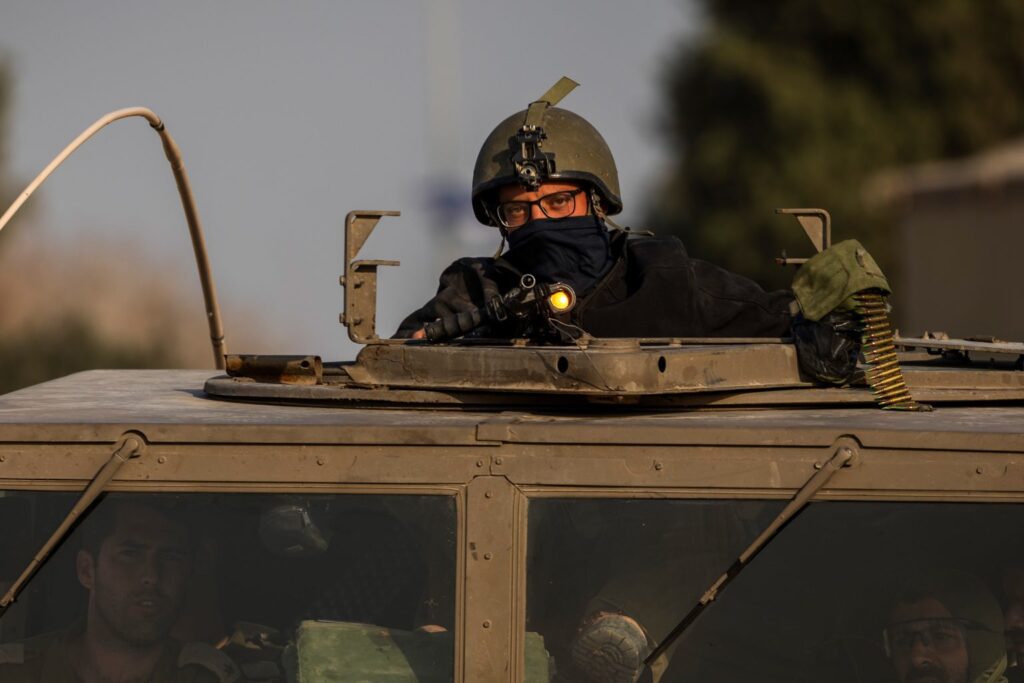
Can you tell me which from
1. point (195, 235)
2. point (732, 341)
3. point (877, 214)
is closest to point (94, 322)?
point (877, 214)

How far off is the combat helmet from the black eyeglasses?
59 millimetres

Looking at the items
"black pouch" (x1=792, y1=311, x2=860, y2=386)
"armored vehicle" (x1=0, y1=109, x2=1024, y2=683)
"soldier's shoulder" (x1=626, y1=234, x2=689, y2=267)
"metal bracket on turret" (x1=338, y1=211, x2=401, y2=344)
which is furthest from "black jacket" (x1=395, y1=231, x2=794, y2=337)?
"armored vehicle" (x1=0, y1=109, x2=1024, y2=683)

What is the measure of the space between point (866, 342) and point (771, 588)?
0.80 m

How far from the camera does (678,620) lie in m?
3.91

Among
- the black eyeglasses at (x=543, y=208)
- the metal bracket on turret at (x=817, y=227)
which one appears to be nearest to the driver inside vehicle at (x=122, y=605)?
the black eyeglasses at (x=543, y=208)

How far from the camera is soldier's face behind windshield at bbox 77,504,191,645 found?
4023mm

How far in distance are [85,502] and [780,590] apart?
136cm

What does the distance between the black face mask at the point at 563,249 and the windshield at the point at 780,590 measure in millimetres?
1495

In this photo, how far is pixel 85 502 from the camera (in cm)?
401

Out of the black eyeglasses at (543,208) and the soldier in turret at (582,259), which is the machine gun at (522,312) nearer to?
the soldier in turret at (582,259)

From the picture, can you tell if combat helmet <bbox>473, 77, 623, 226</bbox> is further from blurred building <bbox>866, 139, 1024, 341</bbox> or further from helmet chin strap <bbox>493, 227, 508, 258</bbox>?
blurred building <bbox>866, 139, 1024, 341</bbox>

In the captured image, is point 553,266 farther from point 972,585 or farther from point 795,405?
point 972,585

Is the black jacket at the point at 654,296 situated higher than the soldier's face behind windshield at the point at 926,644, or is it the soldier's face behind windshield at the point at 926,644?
the black jacket at the point at 654,296

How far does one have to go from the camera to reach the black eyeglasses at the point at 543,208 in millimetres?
5453
